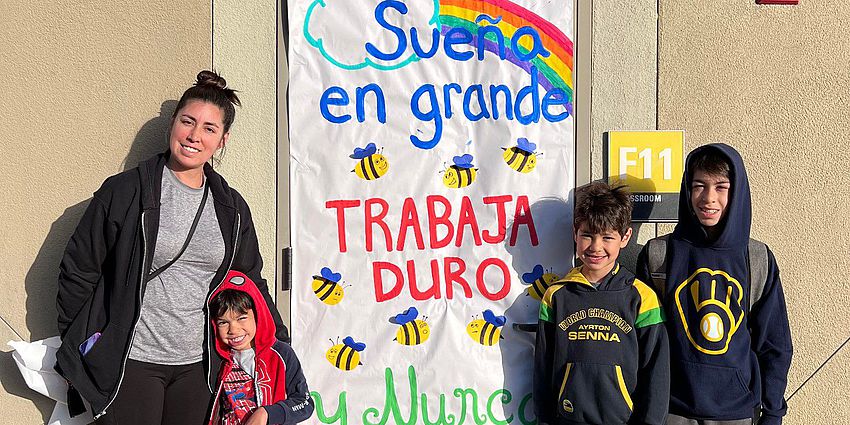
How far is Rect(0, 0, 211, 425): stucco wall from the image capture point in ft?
11.3

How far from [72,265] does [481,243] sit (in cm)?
162

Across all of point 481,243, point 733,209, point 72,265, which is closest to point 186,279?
point 72,265

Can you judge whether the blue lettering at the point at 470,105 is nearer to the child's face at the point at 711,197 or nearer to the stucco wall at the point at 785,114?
the stucco wall at the point at 785,114

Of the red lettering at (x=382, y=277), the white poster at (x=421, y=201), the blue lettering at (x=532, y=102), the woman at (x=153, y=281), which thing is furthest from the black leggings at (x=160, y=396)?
the blue lettering at (x=532, y=102)

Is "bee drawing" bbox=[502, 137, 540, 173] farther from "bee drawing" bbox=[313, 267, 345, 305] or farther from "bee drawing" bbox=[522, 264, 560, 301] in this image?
"bee drawing" bbox=[313, 267, 345, 305]

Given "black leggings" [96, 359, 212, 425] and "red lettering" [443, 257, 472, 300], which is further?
"red lettering" [443, 257, 472, 300]

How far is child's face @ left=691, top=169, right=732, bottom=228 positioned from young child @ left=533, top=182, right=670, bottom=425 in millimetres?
276

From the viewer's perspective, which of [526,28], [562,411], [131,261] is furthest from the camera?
[526,28]

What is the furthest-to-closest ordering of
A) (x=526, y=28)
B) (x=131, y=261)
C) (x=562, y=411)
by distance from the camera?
(x=526, y=28) → (x=562, y=411) → (x=131, y=261)

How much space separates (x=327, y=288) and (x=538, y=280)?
0.90 m

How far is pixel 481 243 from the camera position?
345 cm

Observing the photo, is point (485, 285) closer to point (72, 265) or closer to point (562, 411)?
point (562, 411)

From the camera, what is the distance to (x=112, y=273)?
2.99 meters

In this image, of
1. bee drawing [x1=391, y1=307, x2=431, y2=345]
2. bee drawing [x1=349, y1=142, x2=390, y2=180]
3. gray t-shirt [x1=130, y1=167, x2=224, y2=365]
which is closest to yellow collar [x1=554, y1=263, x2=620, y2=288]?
bee drawing [x1=391, y1=307, x2=431, y2=345]
